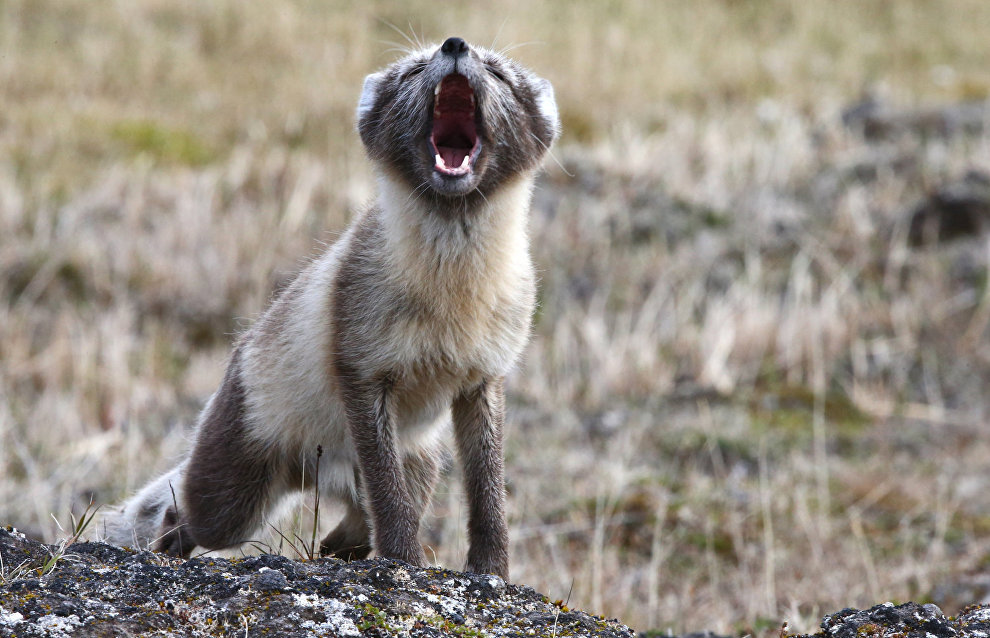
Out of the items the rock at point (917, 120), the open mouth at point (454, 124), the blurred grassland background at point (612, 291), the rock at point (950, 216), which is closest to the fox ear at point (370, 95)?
the open mouth at point (454, 124)

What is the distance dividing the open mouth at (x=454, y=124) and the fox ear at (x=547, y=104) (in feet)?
1.36

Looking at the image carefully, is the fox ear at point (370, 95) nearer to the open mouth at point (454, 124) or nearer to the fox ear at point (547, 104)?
the open mouth at point (454, 124)

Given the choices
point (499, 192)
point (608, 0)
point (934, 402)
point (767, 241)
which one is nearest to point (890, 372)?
point (934, 402)

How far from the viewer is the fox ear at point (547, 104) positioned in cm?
428

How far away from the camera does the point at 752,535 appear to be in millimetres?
6352

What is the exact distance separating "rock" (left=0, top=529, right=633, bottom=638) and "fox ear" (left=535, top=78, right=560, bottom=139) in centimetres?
192

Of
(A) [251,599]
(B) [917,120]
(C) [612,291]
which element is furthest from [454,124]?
(B) [917,120]

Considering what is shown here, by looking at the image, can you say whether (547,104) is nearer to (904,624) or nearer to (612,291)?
(904,624)

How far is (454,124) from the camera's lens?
13.0 ft

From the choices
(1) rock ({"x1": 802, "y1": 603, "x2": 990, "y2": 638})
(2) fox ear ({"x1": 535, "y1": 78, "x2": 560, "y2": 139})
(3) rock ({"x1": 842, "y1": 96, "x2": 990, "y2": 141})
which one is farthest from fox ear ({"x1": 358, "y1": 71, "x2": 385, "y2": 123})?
(3) rock ({"x1": 842, "y1": 96, "x2": 990, "y2": 141})

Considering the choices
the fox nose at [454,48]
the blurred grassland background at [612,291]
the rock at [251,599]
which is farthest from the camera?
the blurred grassland background at [612,291]

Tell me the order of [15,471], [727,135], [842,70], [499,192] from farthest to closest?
1. [842,70]
2. [727,135]
3. [15,471]
4. [499,192]

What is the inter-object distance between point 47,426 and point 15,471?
658mm

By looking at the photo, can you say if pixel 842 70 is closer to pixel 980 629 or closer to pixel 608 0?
pixel 608 0
